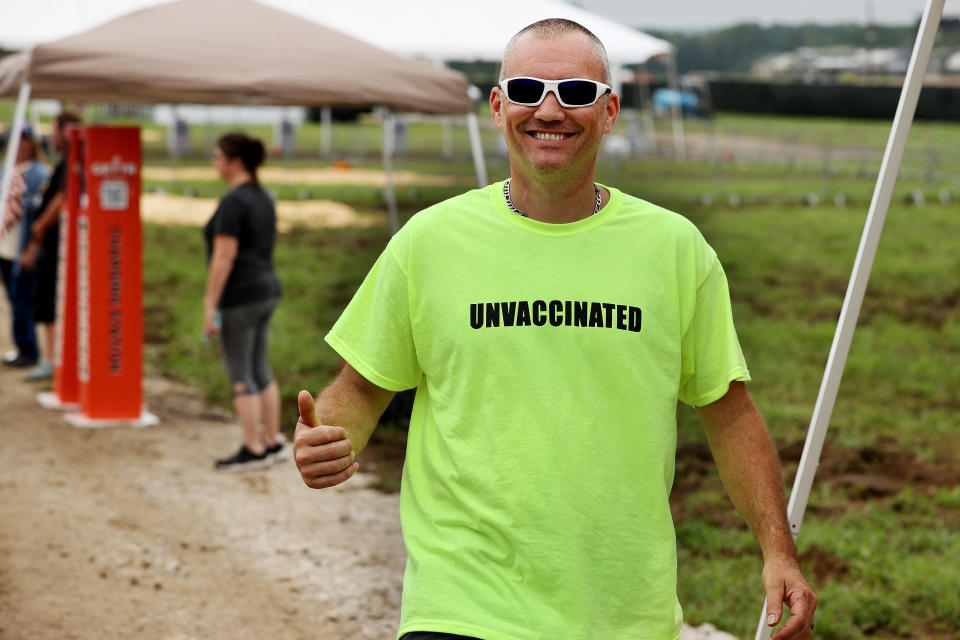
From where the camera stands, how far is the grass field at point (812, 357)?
236 inches

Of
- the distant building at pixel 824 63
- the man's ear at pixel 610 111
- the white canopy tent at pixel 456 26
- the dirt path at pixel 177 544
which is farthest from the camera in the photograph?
the distant building at pixel 824 63

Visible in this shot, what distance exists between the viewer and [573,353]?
2.51m

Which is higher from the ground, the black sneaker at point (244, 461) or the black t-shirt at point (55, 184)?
the black t-shirt at point (55, 184)

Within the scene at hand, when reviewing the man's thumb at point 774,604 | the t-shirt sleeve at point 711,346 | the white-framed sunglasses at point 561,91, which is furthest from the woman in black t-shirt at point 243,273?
the man's thumb at point 774,604

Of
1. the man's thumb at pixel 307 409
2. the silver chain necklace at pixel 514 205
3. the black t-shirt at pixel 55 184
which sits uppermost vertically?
the silver chain necklace at pixel 514 205

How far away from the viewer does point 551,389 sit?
2506mm

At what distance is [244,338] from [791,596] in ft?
18.4

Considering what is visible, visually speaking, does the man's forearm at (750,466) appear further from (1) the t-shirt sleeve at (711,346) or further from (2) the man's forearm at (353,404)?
(2) the man's forearm at (353,404)

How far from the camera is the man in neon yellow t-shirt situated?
250cm

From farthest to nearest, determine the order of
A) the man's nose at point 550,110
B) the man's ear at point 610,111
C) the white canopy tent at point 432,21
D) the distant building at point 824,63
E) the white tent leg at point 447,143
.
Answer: the distant building at point 824,63 < the white tent leg at point 447,143 < the white canopy tent at point 432,21 < the man's ear at point 610,111 < the man's nose at point 550,110

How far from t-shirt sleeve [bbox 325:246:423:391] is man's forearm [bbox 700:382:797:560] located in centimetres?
63

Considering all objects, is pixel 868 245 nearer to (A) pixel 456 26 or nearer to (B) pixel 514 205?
(B) pixel 514 205

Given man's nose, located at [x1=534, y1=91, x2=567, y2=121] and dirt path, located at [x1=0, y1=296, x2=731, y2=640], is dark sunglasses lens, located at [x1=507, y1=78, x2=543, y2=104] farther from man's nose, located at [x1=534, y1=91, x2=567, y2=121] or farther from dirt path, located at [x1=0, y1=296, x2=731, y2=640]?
dirt path, located at [x1=0, y1=296, x2=731, y2=640]

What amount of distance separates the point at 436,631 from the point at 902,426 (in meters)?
7.18
